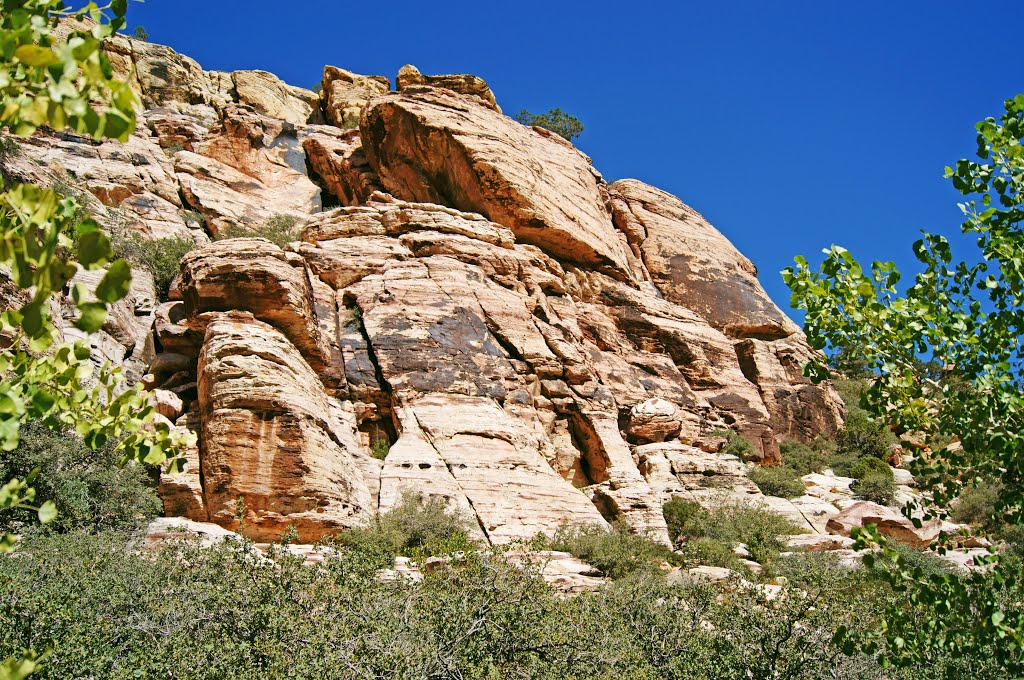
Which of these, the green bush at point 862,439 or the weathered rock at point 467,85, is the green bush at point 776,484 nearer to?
the green bush at point 862,439

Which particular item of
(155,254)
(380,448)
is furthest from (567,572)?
(155,254)

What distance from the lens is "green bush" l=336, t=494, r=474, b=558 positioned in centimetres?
1589

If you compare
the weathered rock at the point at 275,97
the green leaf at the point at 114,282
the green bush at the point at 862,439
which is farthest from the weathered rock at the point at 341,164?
the green leaf at the point at 114,282

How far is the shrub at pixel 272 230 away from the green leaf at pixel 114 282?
94.8 feet

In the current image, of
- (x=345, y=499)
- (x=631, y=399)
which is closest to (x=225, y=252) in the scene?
(x=345, y=499)

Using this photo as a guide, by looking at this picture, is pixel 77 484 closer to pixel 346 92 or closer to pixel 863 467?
pixel 863 467

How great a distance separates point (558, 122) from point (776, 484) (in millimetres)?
29665

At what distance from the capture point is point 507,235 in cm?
2930

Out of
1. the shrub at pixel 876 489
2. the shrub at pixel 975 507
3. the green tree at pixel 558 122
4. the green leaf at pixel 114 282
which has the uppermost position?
the green tree at pixel 558 122


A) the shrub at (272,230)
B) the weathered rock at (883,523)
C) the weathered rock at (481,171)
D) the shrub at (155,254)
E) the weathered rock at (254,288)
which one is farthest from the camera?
the shrub at (272,230)

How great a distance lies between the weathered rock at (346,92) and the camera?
49375 mm

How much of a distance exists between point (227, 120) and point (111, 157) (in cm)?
851

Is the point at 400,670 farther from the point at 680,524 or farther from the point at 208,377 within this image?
the point at 680,524

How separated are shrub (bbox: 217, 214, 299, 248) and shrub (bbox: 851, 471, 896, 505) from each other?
2081 centimetres
